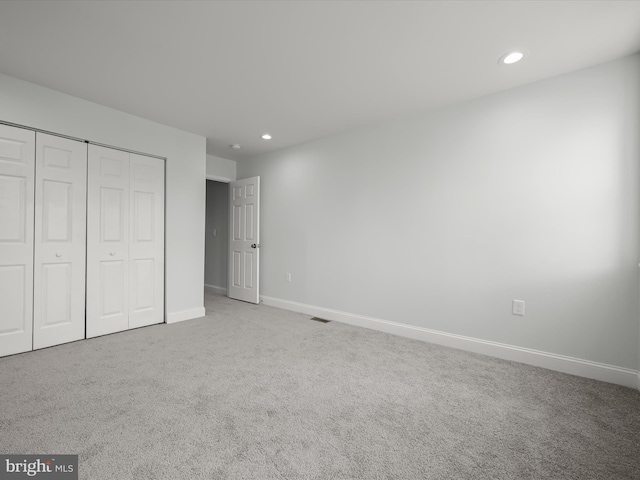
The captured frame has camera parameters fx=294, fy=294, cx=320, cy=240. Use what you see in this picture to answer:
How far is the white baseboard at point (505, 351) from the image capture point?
228 centimetres

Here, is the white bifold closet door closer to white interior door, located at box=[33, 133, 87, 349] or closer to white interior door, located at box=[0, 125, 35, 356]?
white interior door, located at box=[33, 133, 87, 349]

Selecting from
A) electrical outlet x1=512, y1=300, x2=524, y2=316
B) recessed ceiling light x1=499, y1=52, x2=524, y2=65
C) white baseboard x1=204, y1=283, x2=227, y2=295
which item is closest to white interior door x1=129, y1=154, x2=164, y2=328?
white baseboard x1=204, y1=283, x2=227, y2=295

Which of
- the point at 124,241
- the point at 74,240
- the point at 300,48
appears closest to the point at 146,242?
the point at 124,241

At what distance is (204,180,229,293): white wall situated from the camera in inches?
229

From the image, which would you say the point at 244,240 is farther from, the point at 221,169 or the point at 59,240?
the point at 59,240

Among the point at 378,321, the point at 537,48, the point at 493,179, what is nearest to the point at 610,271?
the point at 493,179

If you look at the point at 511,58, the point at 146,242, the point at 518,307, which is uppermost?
the point at 511,58

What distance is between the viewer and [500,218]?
2789 millimetres

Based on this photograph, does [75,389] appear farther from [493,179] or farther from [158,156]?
[493,179]

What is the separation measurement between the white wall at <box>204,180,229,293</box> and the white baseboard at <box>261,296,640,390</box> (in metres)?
2.66

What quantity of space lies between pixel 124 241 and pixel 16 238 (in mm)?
883

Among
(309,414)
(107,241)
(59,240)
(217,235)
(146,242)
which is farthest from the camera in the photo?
(217,235)

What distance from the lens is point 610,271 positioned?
2.31m

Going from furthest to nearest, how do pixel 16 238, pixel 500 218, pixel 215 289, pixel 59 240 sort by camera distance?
pixel 215 289 < pixel 59 240 < pixel 500 218 < pixel 16 238
